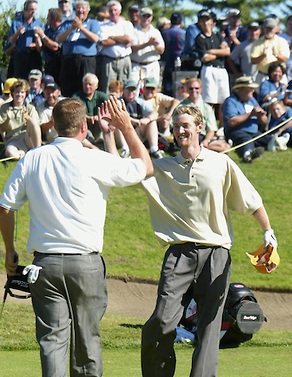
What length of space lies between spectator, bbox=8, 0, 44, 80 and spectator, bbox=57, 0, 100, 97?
72cm

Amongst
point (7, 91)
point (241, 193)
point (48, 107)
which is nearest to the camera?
point (241, 193)

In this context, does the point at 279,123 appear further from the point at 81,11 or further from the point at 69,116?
the point at 69,116

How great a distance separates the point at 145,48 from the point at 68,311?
11.4 m

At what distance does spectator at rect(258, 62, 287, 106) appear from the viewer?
16406 mm

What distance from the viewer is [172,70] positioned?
18.5m

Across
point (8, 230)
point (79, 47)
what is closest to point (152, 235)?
point (79, 47)

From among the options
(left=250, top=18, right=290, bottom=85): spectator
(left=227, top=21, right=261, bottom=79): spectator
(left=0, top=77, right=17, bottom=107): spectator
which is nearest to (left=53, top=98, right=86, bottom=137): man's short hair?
(left=0, top=77, right=17, bottom=107): spectator

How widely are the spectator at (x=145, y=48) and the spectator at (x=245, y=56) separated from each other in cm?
148

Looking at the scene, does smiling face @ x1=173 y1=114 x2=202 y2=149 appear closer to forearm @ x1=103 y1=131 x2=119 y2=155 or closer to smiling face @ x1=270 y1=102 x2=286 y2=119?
forearm @ x1=103 y1=131 x2=119 y2=155

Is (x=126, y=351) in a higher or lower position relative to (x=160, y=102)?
lower

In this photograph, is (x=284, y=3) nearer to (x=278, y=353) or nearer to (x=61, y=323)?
(x=278, y=353)

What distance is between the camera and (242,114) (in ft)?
51.5

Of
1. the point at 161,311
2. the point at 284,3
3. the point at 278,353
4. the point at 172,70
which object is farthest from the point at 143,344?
the point at 284,3

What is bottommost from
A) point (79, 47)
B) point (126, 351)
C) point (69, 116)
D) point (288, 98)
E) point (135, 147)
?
point (126, 351)
